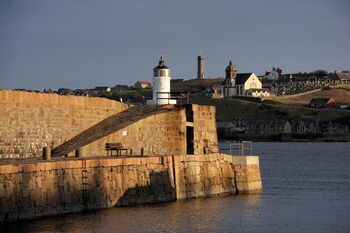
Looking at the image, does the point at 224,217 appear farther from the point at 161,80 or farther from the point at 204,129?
the point at 161,80

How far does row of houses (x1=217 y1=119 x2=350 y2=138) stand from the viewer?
169 metres

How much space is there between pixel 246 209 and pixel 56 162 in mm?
8660

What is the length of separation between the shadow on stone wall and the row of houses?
13245 centimetres

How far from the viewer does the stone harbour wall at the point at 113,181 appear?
25.6 m


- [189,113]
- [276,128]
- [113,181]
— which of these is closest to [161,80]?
[189,113]

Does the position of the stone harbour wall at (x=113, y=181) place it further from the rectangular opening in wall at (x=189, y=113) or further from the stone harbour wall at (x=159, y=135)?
the rectangular opening in wall at (x=189, y=113)

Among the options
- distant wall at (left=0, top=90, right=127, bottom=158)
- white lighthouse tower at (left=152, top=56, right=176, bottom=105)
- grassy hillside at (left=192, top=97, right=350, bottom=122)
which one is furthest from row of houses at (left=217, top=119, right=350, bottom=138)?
distant wall at (left=0, top=90, right=127, bottom=158)

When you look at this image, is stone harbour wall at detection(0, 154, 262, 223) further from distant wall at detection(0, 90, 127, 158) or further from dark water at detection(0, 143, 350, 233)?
distant wall at detection(0, 90, 127, 158)

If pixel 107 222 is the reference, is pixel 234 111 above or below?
above

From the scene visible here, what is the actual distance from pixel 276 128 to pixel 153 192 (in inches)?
5642

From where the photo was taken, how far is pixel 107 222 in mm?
27438

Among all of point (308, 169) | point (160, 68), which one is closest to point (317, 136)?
point (308, 169)

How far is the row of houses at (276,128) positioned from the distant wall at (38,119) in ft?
429

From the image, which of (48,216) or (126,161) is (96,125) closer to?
(126,161)
